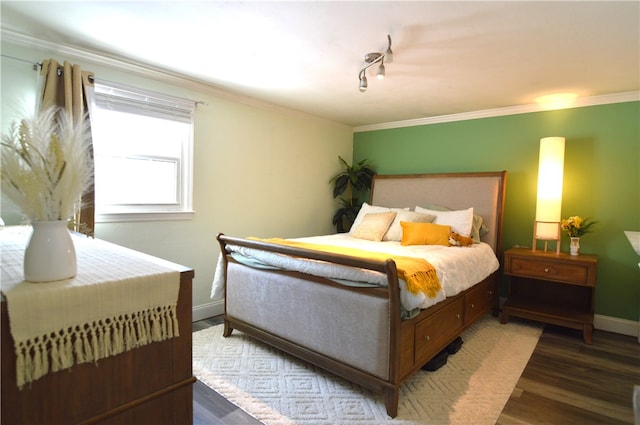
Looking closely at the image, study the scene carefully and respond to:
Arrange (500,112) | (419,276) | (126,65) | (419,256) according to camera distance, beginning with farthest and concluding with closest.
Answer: (500,112), (126,65), (419,256), (419,276)

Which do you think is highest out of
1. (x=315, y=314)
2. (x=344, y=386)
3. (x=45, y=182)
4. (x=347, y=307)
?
(x=45, y=182)

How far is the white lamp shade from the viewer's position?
329cm

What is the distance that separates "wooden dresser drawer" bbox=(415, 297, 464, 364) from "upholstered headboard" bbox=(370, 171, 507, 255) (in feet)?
4.21

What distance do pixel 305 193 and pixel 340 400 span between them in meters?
2.78

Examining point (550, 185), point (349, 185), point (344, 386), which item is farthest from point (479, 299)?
point (349, 185)

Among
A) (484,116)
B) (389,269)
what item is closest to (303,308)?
(389,269)

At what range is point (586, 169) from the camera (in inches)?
135

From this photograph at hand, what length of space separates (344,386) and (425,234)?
64.2 inches

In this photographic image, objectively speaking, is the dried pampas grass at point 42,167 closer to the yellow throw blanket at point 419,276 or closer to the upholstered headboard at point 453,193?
the yellow throw blanket at point 419,276

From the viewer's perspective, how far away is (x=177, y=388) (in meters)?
1.07

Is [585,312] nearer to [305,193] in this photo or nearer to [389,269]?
[389,269]

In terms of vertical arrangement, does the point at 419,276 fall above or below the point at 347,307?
above

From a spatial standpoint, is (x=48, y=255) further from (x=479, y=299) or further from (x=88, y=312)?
(x=479, y=299)

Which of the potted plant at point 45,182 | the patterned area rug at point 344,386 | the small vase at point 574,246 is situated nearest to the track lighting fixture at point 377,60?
the potted plant at point 45,182
